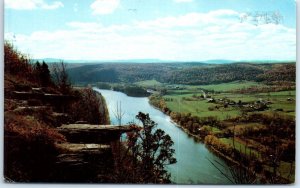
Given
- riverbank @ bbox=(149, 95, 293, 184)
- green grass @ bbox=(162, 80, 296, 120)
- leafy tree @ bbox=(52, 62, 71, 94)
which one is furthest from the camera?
leafy tree @ bbox=(52, 62, 71, 94)

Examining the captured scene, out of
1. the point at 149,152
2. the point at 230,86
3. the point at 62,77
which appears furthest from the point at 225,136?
the point at 62,77

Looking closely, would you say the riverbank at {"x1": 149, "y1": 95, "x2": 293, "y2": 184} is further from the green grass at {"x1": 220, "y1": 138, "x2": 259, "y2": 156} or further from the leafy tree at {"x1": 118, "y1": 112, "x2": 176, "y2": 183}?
the leafy tree at {"x1": 118, "y1": 112, "x2": 176, "y2": 183}

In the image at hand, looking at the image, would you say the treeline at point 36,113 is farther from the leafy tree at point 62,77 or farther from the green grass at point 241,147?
the green grass at point 241,147

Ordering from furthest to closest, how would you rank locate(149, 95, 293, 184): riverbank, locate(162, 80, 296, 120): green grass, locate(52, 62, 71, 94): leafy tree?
locate(52, 62, 71, 94): leafy tree
locate(162, 80, 296, 120): green grass
locate(149, 95, 293, 184): riverbank

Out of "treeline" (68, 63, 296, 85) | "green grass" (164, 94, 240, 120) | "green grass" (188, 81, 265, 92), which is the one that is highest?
"treeline" (68, 63, 296, 85)

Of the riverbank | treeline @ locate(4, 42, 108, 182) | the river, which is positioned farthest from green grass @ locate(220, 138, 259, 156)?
treeline @ locate(4, 42, 108, 182)

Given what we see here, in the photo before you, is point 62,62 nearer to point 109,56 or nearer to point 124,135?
point 109,56

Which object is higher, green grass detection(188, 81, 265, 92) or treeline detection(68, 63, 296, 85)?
treeline detection(68, 63, 296, 85)
